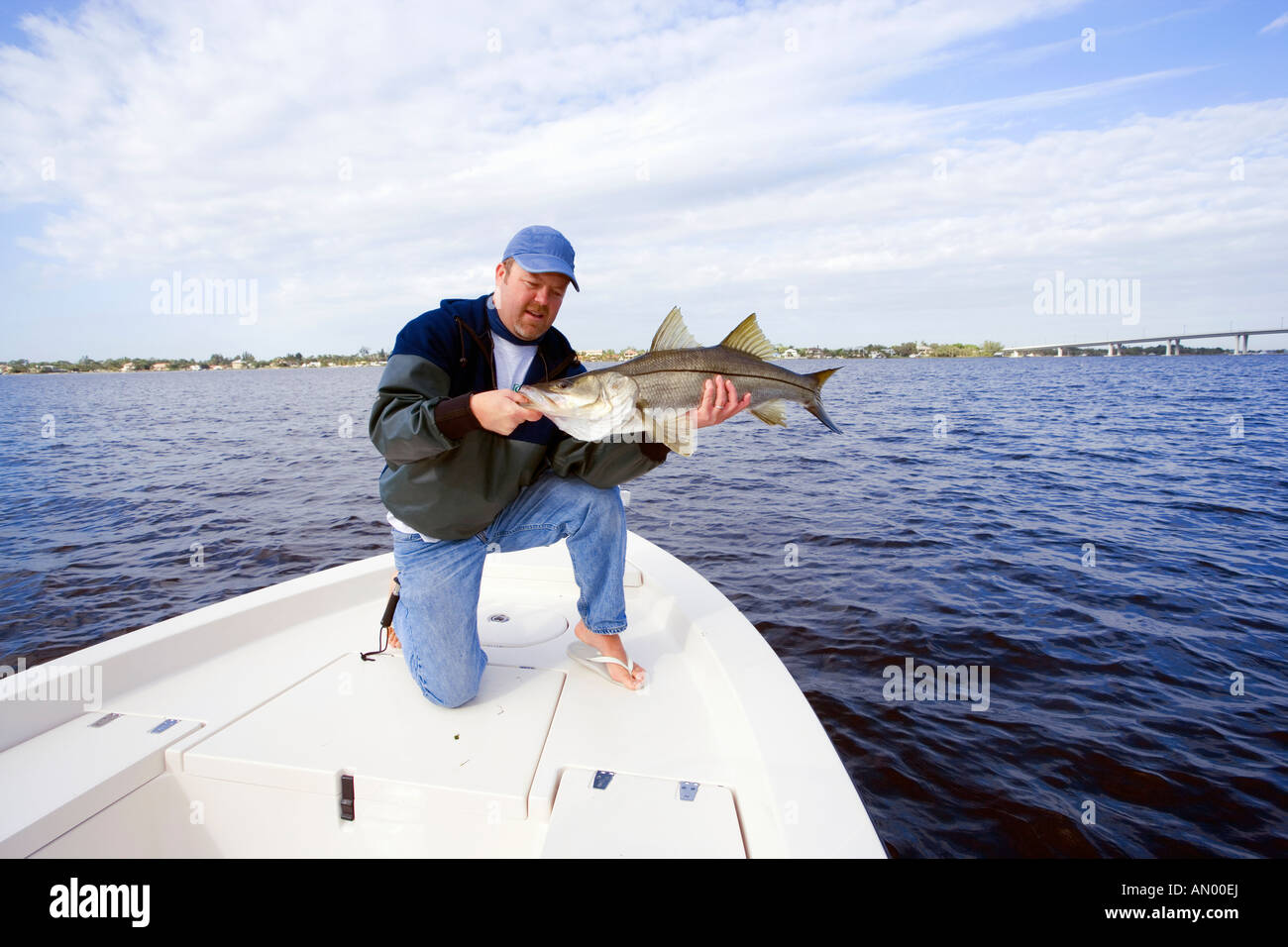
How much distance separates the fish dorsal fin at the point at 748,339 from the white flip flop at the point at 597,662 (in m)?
1.78

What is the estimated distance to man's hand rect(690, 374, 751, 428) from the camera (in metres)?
3.22

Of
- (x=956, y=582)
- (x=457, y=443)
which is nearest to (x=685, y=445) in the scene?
Result: (x=457, y=443)

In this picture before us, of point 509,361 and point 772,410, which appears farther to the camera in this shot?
point 772,410

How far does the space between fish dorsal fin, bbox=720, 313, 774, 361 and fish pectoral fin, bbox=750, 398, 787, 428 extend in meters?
0.27

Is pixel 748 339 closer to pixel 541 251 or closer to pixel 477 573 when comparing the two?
pixel 541 251

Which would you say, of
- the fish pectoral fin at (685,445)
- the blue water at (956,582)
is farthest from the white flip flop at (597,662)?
the blue water at (956,582)

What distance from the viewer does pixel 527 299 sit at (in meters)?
3.22

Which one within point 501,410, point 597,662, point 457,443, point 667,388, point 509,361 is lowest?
point 597,662

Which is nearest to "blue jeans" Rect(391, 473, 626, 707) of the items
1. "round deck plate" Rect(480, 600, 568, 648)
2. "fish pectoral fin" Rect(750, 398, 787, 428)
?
"round deck plate" Rect(480, 600, 568, 648)

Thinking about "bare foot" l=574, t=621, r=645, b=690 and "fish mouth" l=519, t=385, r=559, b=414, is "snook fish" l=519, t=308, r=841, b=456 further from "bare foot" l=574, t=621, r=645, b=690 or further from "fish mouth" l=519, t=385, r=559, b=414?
"bare foot" l=574, t=621, r=645, b=690

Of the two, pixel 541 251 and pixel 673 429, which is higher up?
pixel 541 251

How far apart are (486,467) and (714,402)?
1.15 metres

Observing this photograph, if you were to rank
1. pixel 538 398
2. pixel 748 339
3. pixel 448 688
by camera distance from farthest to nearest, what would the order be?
pixel 748 339
pixel 448 688
pixel 538 398
